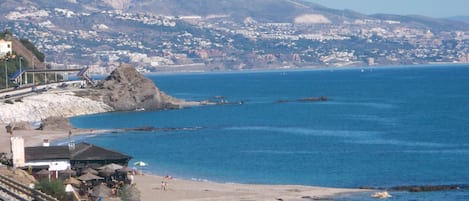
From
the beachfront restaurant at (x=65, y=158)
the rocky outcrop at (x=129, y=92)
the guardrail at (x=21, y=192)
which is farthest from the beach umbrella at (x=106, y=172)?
the rocky outcrop at (x=129, y=92)

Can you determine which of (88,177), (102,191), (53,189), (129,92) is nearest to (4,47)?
(129,92)

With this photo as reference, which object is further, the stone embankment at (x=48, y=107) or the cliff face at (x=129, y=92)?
the cliff face at (x=129, y=92)

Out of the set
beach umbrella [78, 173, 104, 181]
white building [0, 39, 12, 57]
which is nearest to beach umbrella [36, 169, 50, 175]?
beach umbrella [78, 173, 104, 181]

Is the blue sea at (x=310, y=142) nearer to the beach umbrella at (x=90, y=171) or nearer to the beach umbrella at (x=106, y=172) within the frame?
the beach umbrella at (x=106, y=172)

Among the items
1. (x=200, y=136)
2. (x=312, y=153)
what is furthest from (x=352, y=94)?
(x=312, y=153)

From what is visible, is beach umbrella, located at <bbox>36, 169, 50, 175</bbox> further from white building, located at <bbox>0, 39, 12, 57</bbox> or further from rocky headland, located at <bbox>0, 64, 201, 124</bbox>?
white building, located at <bbox>0, 39, 12, 57</bbox>

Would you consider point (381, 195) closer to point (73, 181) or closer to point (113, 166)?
point (113, 166)

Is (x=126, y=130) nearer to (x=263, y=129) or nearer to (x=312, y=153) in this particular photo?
(x=263, y=129)
